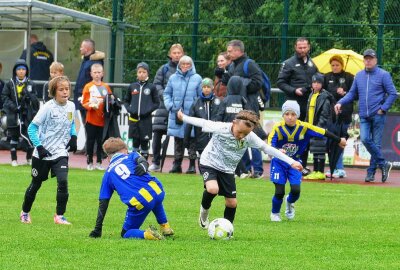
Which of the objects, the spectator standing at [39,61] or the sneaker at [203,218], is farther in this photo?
the spectator standing at [39,61]

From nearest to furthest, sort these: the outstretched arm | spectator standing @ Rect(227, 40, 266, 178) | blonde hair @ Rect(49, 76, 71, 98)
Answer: the outstretched arm, blonde hair @ Rect(49, 76, 71, 98), spectator standing @ Rect(227, 40, 266, 178)

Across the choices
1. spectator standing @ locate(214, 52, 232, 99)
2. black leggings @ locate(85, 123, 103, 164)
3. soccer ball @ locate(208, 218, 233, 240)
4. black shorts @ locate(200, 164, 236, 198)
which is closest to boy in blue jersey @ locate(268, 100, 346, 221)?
black shorts @ locate(200, 164, 236, 198)

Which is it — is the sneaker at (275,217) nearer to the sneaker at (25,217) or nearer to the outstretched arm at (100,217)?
the sneaker at (25,217)

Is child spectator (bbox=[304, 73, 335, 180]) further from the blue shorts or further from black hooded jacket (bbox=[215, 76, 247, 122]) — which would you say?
the blue shorts

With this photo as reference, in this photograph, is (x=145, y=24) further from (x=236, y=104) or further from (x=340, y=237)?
(x=340, y=237)

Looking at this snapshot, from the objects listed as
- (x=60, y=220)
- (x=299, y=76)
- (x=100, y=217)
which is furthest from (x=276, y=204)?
(x=299, y=76)

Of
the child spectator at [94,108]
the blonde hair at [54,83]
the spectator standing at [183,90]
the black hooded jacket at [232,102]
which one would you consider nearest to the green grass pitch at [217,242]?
the blonde hair at [54,83]

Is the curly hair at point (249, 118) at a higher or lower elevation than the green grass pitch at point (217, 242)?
higher

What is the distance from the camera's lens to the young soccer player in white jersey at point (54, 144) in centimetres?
1301

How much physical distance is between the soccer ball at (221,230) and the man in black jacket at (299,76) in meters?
9.22

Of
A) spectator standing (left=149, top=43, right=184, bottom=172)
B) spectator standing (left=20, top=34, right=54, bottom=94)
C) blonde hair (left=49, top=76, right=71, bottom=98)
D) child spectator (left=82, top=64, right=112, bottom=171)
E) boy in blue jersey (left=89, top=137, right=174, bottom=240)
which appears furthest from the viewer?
spectator standing (left=20, top=34, right=54, bottom=94)

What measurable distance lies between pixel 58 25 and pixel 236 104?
12.0 meters

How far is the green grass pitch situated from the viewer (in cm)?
999

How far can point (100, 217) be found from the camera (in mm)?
11297
